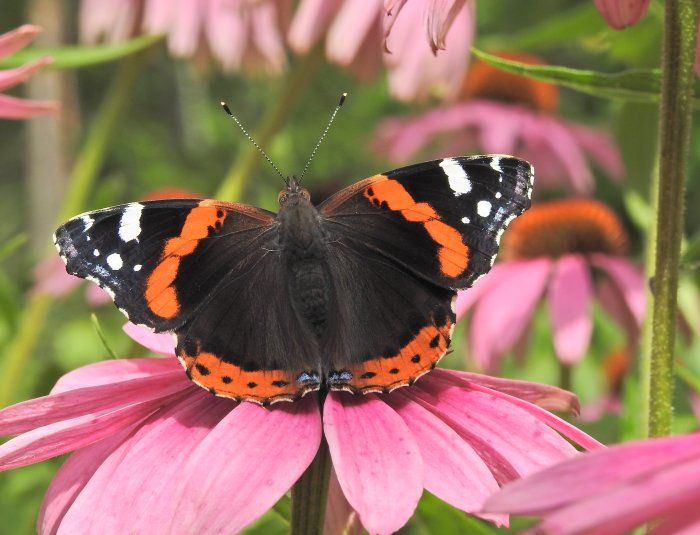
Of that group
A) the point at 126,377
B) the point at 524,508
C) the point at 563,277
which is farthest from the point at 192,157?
the point at 524,508

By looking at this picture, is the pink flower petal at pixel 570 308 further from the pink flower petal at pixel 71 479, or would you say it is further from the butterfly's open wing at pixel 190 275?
the pink flower petal at pixel 71 479

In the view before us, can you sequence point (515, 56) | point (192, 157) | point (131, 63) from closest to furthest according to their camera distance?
point (131, 63) → point (515, 56) → point (192, 157)

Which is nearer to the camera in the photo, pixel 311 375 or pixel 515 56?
pixel 311 375

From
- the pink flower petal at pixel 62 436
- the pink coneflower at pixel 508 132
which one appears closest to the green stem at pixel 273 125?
the pink flower petal at pixel 62 436

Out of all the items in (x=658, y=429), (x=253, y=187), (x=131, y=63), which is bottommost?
(x=253, y=187)

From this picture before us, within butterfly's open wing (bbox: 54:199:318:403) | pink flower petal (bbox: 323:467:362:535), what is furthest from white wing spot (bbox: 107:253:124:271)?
pink flower petal (bbox: 323:467:362:535)

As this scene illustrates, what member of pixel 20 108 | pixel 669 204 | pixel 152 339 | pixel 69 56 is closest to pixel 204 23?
pixel 69 56

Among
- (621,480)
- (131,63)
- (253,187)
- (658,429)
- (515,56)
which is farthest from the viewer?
(253,187)

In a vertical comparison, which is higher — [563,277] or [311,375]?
[311,375]

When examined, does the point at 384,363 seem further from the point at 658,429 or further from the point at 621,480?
the point at 621,480
